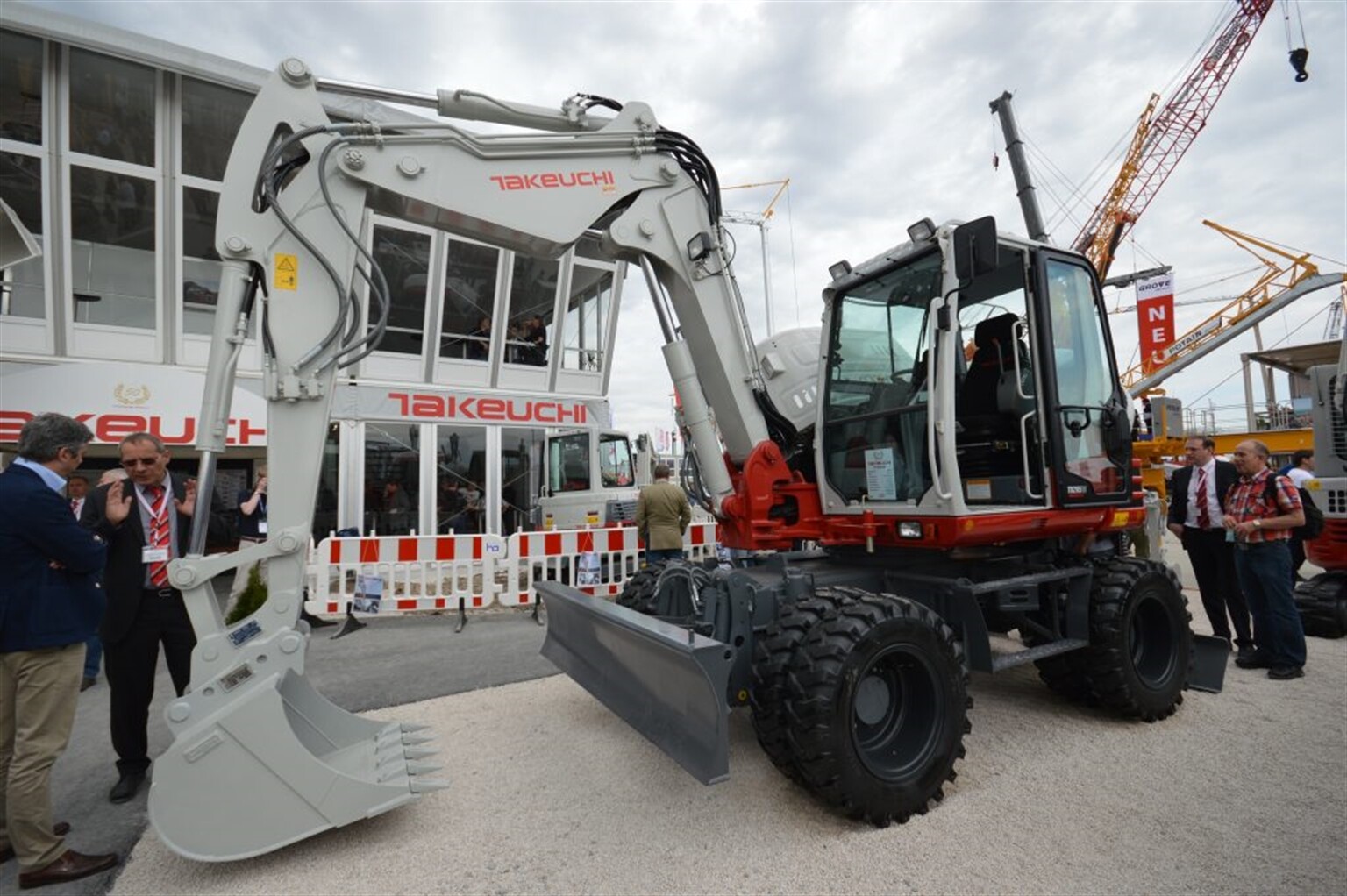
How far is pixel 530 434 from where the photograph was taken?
14414 mm

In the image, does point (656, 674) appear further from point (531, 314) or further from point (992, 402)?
point (531, 314)

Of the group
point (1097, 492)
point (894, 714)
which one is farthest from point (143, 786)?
point (1097, 492)

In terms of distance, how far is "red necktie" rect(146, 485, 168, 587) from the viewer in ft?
12.1

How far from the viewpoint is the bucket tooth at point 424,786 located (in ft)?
9.68

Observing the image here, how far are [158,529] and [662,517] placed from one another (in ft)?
16.1

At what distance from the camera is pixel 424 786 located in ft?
9.77

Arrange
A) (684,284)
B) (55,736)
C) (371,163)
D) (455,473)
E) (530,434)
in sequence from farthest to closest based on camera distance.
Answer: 1. (530,434)
2. (455,473)
3. (684,284)
4. (371,163)
5. (55,736)

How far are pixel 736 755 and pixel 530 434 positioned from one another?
37.4 feet

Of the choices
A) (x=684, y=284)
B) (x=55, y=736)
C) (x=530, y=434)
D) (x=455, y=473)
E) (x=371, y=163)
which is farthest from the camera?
(x=530, y=434)

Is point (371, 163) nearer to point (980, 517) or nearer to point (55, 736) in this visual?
point (55, 736)

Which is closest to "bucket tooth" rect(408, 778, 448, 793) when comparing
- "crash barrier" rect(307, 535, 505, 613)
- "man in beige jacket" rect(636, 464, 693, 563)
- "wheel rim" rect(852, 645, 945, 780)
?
"wheel rim" rect(852, 645, 945, 780)

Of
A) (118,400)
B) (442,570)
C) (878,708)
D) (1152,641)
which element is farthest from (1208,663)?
(118,400)

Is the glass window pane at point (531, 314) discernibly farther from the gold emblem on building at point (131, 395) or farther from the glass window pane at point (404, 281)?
the gold emblem on building at point (131, 395)

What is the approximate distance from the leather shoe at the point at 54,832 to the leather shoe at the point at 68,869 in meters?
0.14
